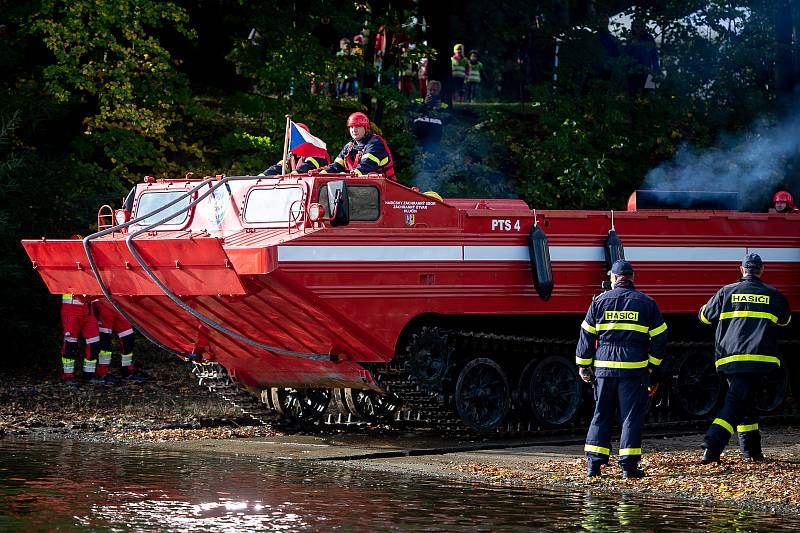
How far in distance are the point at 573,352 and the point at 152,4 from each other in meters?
9.49

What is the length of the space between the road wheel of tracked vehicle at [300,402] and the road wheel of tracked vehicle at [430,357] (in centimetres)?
214

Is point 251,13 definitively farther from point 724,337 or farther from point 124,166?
point 724,337

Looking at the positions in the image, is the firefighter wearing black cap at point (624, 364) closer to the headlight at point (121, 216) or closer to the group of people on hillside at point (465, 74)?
the headlight at point (121, 216)

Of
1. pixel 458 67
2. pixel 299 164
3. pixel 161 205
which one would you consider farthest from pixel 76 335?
pixel 458 67

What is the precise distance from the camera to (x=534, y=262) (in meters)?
16.2

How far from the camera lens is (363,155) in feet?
52.3

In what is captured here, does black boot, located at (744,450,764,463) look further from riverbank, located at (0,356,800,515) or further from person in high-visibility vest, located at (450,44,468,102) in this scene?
person in high-visibility vest, located at (450,44,468,102)

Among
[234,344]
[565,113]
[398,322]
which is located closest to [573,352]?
[398,322]

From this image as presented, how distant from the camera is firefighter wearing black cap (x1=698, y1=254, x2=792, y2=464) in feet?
42.6

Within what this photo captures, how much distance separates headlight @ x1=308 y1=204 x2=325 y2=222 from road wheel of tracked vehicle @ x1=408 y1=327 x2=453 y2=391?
178 centimetres

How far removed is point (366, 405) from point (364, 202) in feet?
9.75

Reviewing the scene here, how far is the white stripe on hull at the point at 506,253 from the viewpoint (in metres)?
14.6

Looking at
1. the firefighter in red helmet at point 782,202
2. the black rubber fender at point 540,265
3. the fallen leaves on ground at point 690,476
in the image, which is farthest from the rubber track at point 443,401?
the firefighter in red helmet at point 782,202

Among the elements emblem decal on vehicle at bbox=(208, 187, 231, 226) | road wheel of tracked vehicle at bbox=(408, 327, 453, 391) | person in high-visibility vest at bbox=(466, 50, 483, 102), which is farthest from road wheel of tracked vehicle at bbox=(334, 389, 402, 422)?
person in high-visibility vest at bbox=(466, 50, 483, 102)
